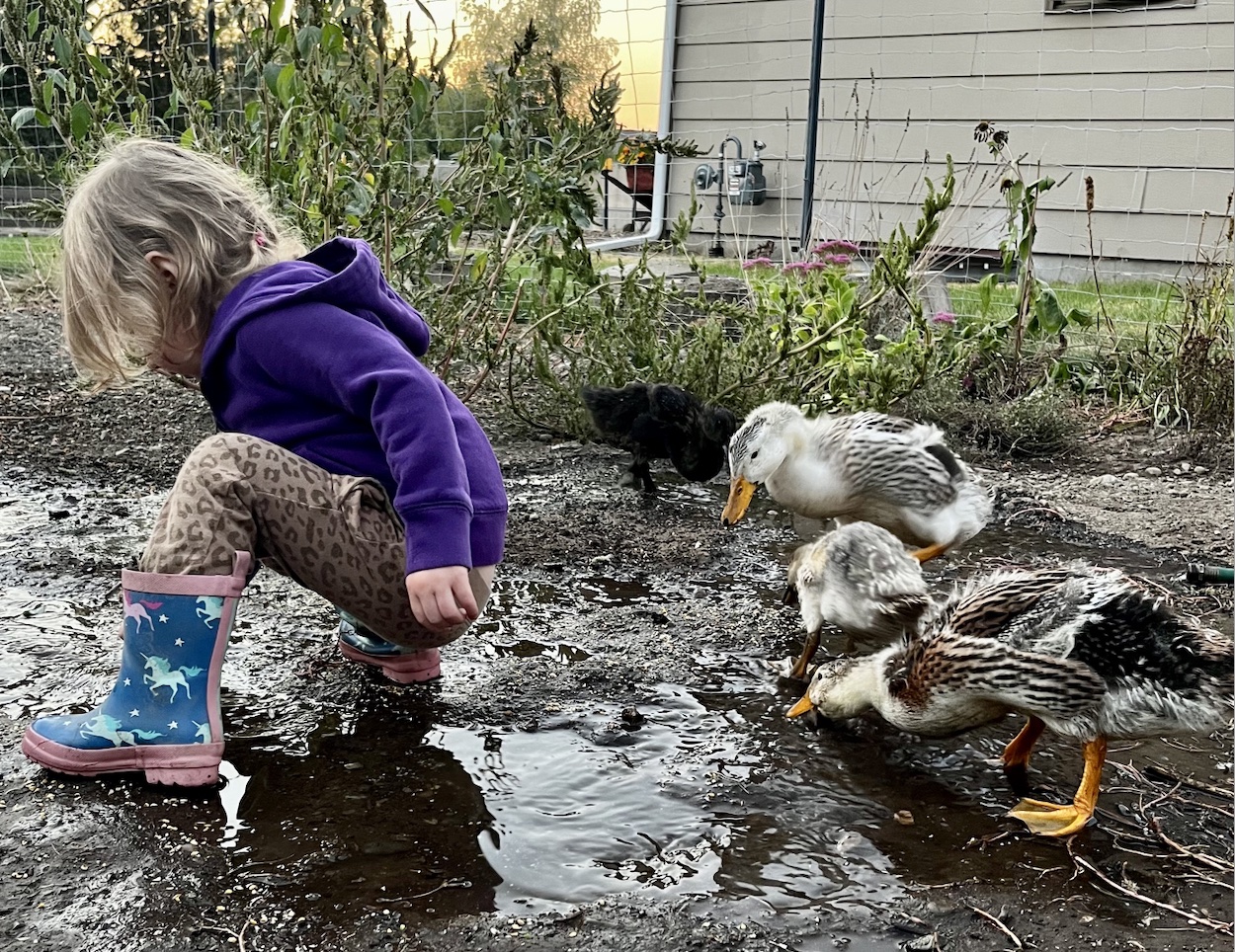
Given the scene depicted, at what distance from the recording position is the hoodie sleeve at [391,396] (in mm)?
2346

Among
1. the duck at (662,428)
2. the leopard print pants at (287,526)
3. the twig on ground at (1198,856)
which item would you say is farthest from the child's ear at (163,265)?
the duck at (662,428)

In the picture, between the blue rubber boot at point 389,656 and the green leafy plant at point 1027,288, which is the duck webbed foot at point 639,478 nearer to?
the blue rubber boot at point 389,656

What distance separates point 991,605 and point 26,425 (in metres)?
4.98

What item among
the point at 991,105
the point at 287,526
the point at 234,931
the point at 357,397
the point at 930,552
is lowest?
the point at 234,931

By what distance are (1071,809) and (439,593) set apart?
1412 mm

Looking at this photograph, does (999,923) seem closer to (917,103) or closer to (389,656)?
(389,656)

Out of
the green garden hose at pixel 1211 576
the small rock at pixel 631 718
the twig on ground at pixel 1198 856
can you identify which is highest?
the green garden hose at pixel 1211 576

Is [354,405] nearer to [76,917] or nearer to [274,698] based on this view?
[274,698]

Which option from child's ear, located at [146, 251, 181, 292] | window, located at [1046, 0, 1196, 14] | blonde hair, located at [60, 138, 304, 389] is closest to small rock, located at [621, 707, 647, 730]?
blonde hair, located at [60, 138, 304, 389]

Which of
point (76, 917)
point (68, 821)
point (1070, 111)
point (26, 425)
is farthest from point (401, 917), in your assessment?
point (1070, 111)

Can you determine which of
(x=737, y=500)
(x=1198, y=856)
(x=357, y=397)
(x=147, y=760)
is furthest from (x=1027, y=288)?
(x=147, y=760)

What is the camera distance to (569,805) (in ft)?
8.00

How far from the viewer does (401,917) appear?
6.61ft

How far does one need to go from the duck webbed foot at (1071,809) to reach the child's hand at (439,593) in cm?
127
